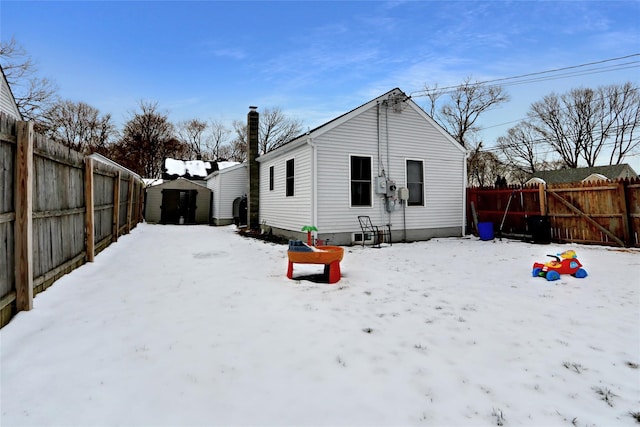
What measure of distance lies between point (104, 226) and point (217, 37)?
9597mm

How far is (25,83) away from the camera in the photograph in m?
20.5

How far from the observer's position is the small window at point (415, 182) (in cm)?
1064

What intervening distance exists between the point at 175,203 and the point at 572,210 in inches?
765

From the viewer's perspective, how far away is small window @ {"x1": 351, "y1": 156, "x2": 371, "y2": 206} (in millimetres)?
9734

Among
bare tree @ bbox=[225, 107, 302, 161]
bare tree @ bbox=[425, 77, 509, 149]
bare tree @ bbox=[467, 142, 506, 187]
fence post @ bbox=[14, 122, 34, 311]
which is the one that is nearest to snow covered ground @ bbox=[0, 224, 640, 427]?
fence post @ bbox=[14, 122, 34, 311]

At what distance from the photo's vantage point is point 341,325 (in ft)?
11.0

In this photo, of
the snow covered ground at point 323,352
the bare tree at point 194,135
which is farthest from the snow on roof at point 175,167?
the snow covered ground at point 323,352

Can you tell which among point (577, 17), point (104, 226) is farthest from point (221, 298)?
point (577, 17)

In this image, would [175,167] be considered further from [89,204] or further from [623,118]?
[623,118]

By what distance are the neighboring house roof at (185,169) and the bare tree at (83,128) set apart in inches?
483

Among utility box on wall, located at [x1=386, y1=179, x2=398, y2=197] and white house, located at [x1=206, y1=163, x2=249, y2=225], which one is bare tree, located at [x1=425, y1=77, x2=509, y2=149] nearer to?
white house, located at [x1=206, y1=163, x2=249, y2=225]

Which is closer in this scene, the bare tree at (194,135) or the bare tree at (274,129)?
the bare tree at (274,129)

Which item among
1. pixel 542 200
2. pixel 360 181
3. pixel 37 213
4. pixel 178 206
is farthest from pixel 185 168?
pixel 542 200

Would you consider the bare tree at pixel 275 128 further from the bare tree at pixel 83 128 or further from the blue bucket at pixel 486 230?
the blue bucket at pixel 486 230
